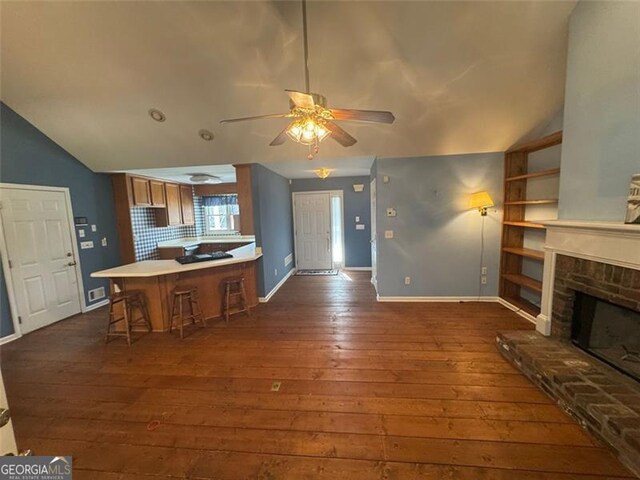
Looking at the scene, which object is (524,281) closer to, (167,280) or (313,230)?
(313,230)

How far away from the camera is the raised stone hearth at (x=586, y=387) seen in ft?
4.99

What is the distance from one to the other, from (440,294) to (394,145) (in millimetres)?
2440

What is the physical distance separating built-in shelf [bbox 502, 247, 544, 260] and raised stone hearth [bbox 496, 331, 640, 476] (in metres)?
1.21

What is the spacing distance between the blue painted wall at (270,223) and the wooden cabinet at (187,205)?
8.16 feet

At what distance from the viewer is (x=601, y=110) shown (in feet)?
6.70

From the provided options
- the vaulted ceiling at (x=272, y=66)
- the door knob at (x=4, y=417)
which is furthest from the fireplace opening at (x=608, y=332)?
the door knob at (x=4, y=417)

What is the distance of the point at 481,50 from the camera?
2322mm

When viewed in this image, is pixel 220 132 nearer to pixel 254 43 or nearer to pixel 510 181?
pixel 254 43

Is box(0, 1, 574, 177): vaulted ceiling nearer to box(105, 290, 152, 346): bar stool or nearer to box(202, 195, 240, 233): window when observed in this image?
box(105, 290, 152, 346): bar stool

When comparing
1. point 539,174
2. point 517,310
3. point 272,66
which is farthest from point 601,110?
point 272,66

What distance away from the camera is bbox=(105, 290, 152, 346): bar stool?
305 centimetres

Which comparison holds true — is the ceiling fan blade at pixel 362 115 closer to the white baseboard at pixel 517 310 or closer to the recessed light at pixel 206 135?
the recessed light at pixel 206 135

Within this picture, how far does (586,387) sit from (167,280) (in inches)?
166

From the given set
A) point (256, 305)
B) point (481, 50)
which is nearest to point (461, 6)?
point (481, 50)
